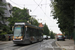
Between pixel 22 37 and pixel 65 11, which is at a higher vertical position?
pixel 65 11

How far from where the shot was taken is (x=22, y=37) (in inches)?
733

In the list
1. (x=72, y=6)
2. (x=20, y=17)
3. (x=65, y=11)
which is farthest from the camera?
(x=20, y=17)

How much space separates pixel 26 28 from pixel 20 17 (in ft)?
104

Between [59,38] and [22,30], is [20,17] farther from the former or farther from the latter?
[22,30]

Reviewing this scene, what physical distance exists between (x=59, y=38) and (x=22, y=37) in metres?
21.7

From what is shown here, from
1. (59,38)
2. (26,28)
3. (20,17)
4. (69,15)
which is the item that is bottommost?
(59,38)

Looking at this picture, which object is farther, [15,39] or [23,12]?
[23,12]

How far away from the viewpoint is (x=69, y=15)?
21.4 meters

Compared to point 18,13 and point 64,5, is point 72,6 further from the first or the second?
point 18,13

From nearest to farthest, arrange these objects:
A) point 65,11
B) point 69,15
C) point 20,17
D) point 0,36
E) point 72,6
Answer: point 72,6
point 65,11
point 69,15
point 0,36
point 20,17

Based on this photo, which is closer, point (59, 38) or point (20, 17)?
point (59, 38)

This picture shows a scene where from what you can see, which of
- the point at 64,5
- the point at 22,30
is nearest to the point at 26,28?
the point at 22,30

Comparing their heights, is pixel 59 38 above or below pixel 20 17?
below

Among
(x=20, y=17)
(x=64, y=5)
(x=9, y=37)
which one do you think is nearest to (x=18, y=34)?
(x=64, y=5)
